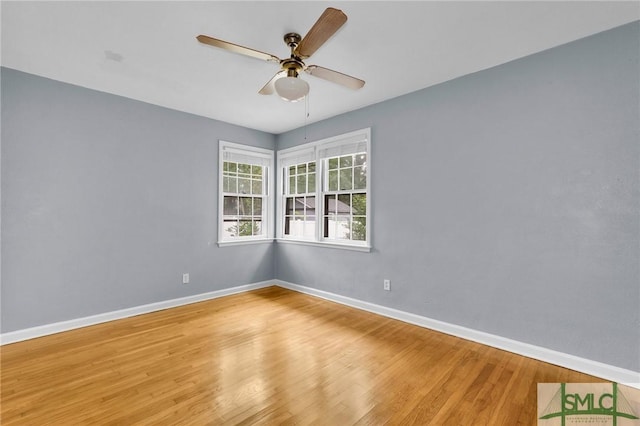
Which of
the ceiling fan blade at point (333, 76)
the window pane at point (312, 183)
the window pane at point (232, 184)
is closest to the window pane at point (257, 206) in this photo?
the window pane at point (232, 184)

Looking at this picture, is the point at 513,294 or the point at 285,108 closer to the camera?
the point at 513,294

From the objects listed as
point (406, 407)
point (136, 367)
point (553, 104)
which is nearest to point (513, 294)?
point (406, 407)

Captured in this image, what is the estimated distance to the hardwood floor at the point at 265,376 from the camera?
180 cm

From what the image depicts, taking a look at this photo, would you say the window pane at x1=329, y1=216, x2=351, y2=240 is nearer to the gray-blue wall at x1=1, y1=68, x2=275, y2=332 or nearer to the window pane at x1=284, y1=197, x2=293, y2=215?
the window pane at x1=284, y1=197, x2=293, y2=215

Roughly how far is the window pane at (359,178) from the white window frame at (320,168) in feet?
0.43

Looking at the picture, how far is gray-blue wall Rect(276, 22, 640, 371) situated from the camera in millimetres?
2174

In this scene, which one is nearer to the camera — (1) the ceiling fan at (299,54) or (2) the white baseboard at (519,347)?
(1) the ceiling fan at (299,54)

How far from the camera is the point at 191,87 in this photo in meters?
3.25

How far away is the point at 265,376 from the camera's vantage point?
7.28 feet

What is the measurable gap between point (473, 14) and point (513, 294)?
2375mm

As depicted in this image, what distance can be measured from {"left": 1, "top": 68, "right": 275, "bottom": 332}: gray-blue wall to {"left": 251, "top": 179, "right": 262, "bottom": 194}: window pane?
73cm

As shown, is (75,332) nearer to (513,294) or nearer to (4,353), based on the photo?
(4,353)

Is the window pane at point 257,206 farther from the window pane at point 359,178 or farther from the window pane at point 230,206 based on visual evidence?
the window pane at point 359,178

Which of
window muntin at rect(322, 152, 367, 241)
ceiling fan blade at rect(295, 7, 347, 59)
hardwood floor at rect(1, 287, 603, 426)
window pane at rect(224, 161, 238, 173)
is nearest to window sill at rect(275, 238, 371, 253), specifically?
window muntin at rect(322, 152, 367, 241)
